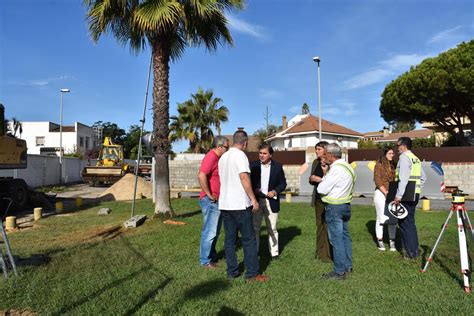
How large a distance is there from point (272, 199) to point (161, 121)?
16.2 ft

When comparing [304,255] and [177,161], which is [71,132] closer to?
[177,161]

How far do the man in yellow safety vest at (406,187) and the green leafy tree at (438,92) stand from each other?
2199 cm

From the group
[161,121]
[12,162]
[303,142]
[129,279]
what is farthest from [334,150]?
[303,142]

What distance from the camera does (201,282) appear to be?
15.8ft

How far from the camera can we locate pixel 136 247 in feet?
22.4

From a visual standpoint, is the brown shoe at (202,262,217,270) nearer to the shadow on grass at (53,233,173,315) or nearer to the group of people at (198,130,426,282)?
the group of people at (198,130,426,282)

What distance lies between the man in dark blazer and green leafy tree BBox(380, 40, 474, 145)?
75.9 ft

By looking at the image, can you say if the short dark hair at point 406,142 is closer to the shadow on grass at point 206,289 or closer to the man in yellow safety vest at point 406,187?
the man in yellow safety vest at point 406,187

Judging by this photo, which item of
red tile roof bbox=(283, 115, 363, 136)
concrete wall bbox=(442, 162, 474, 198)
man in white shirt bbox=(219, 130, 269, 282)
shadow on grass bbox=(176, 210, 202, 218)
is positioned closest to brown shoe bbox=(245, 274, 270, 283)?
man in white shirt bbox=(219, 130, 269, 282)

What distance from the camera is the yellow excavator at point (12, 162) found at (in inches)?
496

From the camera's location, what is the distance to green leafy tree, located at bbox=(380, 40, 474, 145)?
80.1ft

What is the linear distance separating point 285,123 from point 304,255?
46.3 meters

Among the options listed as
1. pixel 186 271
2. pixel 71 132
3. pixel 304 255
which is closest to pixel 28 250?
pixel 186 271

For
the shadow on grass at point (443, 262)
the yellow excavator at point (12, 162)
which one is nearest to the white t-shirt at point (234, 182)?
the shadow on grass at point (443, 262)
